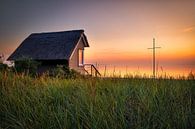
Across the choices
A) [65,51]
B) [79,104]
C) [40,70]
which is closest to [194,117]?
[79,104]

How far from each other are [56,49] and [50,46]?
962 mm

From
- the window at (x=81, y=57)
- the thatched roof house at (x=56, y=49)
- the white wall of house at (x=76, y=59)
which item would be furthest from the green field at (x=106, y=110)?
the window at (x=81, y=57)

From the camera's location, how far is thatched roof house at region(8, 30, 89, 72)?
68.1ft

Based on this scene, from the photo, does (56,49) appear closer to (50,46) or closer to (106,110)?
(50,46)

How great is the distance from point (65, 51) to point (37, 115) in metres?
17.3

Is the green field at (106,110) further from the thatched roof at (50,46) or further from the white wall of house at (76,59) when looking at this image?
the white wall of house at (76,59)

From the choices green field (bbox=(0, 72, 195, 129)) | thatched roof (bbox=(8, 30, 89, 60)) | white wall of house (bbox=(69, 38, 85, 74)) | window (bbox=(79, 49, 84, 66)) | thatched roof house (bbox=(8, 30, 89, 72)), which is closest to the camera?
green field (bbox=(0, 72, 195, 129))

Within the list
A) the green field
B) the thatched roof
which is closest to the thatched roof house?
the thatched roof

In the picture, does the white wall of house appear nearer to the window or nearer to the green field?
the window

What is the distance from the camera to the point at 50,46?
73.2 ft

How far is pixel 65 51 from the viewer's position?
20.8 m

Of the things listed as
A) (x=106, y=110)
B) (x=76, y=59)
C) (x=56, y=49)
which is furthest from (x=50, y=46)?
(x=106, y=110)

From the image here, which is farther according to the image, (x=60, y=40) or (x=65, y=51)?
(x=60, y=40)

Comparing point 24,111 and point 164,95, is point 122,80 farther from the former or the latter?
point 24,111
